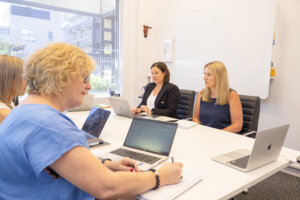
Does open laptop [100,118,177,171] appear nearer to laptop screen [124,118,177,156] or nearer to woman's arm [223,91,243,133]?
laptop screen [124,118,177,156]

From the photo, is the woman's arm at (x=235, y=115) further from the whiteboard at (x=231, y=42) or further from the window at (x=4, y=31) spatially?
the window at (x=4, y=31)

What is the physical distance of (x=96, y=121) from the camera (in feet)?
5.51

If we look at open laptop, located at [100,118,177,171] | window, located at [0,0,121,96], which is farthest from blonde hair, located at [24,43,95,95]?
window, located at [0,0,121,96]

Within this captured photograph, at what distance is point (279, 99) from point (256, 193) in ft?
3.97

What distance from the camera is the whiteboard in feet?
9.27

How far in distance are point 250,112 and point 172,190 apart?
1.63 meters

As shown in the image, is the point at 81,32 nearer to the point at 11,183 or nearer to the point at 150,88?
the point at 150,88

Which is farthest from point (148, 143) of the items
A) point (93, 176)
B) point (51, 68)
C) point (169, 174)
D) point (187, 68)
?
point (187, 68)

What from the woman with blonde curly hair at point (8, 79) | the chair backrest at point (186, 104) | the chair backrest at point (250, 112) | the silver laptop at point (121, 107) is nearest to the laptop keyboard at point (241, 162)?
the chair backrest at point (250, 112)

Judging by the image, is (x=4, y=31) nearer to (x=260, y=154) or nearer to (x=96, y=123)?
(x=96, y=123)

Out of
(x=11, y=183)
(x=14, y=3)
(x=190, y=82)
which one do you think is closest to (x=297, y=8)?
(x=190, y=82)

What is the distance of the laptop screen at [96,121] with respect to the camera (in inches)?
64.5

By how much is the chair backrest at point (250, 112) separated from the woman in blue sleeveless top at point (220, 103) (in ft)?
0.40

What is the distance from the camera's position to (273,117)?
2.92 metres
